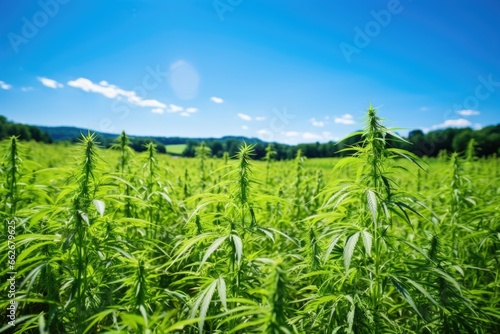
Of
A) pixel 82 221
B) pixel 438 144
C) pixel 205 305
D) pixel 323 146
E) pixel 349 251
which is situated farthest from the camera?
pixel 323 146

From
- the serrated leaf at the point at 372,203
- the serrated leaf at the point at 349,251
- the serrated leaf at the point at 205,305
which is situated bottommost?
the serrated leaf at the point at 205,305

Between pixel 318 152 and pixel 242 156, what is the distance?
248ft

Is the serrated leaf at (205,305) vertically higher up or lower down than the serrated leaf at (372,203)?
lower down

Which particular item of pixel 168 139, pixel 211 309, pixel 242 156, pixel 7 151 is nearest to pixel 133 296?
pixel 211 309

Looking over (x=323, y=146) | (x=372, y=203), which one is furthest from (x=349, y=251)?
(x=323, y=146)

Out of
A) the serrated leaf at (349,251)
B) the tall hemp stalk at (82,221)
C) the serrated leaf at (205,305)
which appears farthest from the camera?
the tall hemp stalk at (82,221)

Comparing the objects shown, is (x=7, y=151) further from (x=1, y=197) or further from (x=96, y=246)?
(x=96, y=246)

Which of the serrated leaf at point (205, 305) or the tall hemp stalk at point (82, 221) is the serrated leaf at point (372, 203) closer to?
the serrated leaf at point (205, 305)

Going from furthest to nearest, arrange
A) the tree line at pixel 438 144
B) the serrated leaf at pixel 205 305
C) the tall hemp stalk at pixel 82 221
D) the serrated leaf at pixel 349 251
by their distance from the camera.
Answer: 1. the tree line at pixel 438 144
2. the tall hemp stalk at pixel 82 221
3. the serrated leaf at pixel 349 251
4. the serrated leaf at pixel 205 305

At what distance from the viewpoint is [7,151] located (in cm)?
283

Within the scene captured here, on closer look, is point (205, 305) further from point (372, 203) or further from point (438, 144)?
point (438, 144)

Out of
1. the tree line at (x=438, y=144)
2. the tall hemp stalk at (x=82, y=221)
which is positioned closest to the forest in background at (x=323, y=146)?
the tree line at (x=438, y=144)

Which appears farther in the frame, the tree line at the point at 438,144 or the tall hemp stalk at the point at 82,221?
the tree line at the point at 438,144

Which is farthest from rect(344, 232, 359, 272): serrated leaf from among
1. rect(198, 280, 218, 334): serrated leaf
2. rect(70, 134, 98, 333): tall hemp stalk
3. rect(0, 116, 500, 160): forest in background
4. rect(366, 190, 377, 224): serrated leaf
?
rect(0, 116, 500, 160): forest in background
